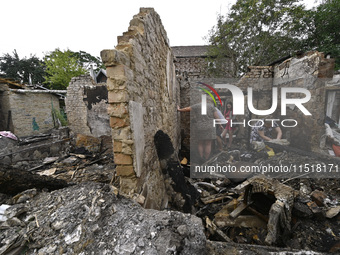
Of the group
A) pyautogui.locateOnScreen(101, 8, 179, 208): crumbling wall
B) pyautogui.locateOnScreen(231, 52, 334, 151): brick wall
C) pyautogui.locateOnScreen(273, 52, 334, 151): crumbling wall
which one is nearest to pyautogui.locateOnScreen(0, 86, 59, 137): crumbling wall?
pyautogui.locateOnScreen(101, 8, 179, 208): crumbling wall

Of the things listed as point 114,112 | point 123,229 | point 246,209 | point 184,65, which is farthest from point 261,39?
point 123,229

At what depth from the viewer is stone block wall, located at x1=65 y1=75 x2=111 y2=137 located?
5625 mm

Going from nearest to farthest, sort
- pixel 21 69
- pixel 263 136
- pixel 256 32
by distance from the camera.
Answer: pixel 263 136, pixel 256 32, pixel 21 69

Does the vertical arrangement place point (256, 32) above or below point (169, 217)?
above

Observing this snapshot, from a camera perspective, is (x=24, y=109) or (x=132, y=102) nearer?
(x=132, y=102)

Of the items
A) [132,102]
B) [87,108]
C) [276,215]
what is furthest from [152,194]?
[87,108]

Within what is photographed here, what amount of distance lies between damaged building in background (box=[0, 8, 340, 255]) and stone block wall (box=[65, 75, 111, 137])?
1175 millimetres

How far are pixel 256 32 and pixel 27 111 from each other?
14923 mm

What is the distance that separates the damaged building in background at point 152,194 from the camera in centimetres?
95

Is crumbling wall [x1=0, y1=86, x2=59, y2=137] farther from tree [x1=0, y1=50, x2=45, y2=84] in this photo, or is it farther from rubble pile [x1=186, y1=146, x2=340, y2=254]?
tree [x1=0, y1=50, x2=45, y2=84]

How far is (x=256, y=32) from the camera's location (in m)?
8.79

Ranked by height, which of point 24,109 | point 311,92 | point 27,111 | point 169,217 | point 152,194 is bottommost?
point 152,194

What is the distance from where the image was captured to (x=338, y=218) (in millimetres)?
2318

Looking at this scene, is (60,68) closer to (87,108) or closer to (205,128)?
(87,108)
